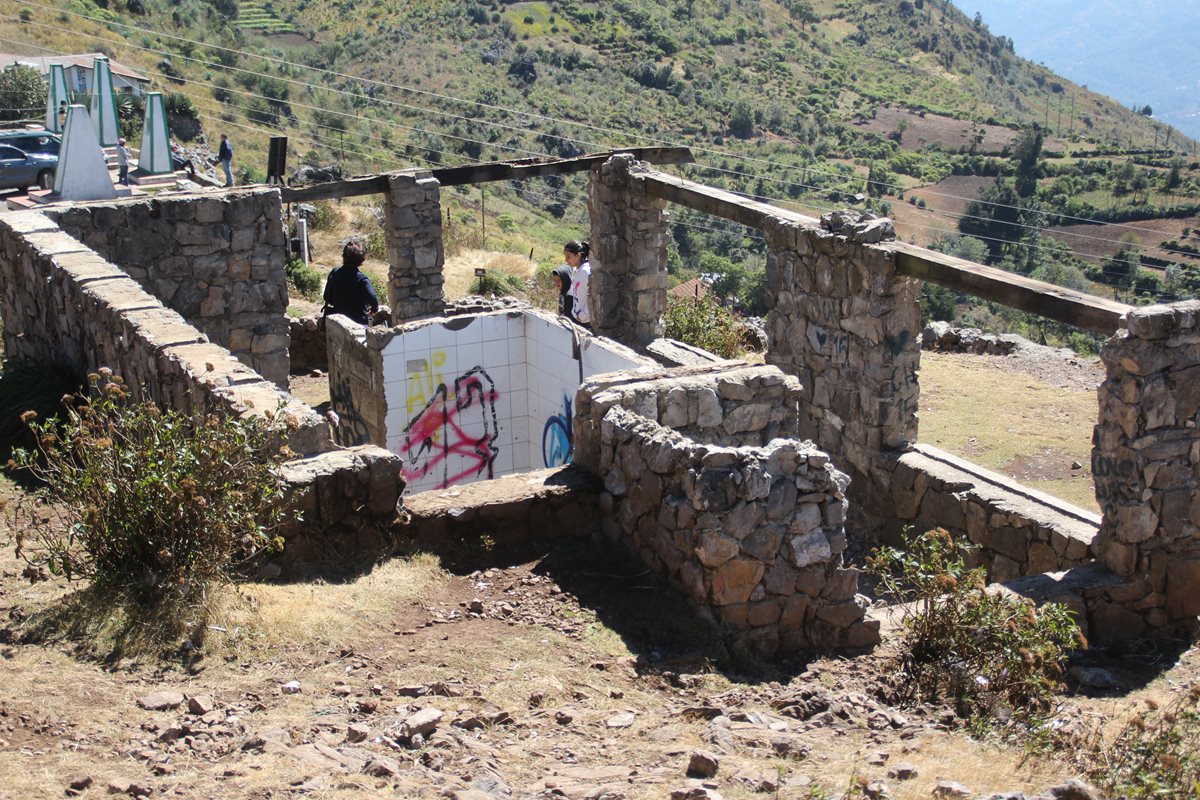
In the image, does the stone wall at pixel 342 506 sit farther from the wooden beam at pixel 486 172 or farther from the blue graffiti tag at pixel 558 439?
the wooden beam at pixel 486 172

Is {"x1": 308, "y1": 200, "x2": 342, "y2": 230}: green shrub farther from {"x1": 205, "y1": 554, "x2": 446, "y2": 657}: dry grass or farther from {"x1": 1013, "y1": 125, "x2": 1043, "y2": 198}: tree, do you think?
{"x1": 1013, "y1": 125, "x2": 1043, "y2": 198}: tree

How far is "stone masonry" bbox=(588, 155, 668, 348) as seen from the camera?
42.3 ft

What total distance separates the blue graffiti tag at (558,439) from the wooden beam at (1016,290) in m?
2.70

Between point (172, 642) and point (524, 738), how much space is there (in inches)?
60.2

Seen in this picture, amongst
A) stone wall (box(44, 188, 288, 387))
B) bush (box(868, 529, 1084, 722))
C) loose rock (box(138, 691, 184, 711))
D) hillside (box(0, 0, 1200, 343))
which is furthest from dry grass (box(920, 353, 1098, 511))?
hillside (box(0, 0, 1200, 343))

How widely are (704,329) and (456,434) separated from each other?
202 inches

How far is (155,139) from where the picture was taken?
14.3 metres

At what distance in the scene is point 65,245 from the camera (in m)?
9.32

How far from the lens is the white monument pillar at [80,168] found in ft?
34.7

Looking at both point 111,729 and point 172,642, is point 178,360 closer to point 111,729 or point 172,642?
point 172,642

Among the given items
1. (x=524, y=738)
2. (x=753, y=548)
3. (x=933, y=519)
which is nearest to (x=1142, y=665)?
(x=933, y=519)

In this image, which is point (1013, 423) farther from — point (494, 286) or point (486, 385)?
point (494, 286)

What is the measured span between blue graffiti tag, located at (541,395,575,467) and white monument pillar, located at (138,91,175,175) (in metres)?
6.88

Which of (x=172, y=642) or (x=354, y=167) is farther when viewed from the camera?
(x=354, y=167)
